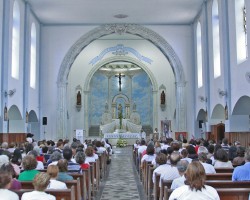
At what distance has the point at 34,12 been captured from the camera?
68.5ft

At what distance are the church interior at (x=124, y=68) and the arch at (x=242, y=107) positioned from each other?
0.06 meters

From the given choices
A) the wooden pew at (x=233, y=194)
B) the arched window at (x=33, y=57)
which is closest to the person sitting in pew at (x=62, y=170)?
the wooden pew at (x=233, y=194)

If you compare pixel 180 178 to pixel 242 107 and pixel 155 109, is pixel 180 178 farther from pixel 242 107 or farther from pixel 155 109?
pixel 155 109

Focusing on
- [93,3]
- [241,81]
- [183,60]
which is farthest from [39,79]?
[241,81]

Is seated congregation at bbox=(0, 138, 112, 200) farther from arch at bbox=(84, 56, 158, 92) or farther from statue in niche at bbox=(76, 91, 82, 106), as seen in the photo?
arch at bbox=(84, 56, 158, 92)

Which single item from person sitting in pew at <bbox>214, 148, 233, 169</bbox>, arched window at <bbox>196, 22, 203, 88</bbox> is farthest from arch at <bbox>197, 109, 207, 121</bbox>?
person sitting in pew at <bbox>214, 148, 233, 169</bbox>

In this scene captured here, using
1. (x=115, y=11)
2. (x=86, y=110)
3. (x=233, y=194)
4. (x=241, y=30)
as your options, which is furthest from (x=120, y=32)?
(x=233, y=194)

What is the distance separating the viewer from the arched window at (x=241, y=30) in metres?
14.8

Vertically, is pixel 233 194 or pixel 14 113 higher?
pixel 14 113

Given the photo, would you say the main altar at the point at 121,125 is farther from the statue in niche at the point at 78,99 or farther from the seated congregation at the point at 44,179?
the seated congregation at the point at 44,179

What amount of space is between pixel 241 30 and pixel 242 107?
310 cm

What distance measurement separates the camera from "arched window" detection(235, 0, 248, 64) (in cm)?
1479

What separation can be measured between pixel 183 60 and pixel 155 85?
6789 millimetres

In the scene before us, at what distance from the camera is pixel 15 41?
1805 centimetres
